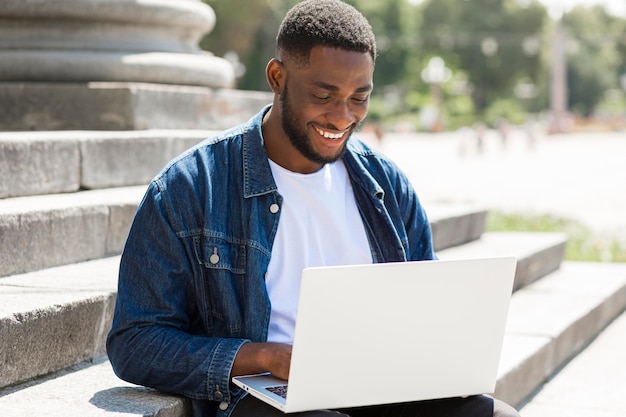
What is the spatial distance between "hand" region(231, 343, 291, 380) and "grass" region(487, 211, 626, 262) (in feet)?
18.3

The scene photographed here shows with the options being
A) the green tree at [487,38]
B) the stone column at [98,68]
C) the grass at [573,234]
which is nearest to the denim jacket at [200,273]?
the stone column at [98,68]

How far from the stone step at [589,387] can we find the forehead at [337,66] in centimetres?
213

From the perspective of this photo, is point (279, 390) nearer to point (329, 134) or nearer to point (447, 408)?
point (447, 408)

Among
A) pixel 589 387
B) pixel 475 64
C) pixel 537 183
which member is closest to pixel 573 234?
pixel 589 387

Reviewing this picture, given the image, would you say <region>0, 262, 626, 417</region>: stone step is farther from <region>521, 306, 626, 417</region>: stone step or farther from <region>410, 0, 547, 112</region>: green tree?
<region>410, 0, 547, 112</region>: green tree

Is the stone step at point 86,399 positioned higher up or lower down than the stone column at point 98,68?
lower down

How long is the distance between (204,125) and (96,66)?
73cm

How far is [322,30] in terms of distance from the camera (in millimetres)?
2541

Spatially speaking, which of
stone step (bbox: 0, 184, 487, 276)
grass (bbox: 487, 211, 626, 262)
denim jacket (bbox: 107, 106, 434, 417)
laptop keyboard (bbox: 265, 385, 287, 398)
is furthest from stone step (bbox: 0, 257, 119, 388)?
grass (bbox: 487, 211, 626, 262)

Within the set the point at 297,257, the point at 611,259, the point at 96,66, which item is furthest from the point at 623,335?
the point at 297,257

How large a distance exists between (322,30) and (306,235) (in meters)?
0.53

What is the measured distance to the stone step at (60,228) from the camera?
3.59m

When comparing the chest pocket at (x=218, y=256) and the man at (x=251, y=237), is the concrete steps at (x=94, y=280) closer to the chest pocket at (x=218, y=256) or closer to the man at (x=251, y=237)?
the man at (x=251, y=237)

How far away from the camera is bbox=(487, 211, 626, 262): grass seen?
26.1 ft
